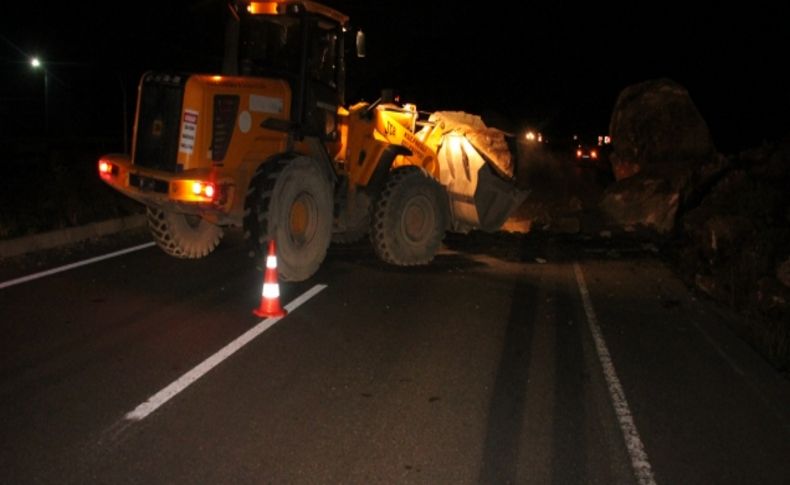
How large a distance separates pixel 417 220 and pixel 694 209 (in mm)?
Answer: 5995

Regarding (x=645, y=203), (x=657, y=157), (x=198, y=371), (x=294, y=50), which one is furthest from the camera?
(x=657, y=157)

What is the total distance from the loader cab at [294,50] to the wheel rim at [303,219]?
32.8 inches

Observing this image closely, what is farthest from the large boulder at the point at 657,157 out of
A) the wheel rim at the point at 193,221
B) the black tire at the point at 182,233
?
the wheel rim at the point at 193,221

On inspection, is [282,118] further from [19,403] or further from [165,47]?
[165,47]

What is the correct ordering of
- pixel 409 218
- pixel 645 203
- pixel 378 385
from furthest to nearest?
1. pixel 645 203
2. pixel 409 218
3. pixel 378 385

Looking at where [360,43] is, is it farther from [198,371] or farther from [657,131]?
[657,131]

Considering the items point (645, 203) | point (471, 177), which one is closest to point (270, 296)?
point (471, 177)

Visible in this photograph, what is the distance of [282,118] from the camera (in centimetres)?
967

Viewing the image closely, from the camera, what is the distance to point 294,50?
32.4ft

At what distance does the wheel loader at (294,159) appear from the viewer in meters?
8.88

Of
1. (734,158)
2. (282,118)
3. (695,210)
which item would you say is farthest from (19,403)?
(734,158)

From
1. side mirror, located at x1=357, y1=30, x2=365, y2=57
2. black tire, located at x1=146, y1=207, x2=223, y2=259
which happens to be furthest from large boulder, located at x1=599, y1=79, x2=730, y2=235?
black tire, located at x1=146, y1=207, x2=223, y2=259

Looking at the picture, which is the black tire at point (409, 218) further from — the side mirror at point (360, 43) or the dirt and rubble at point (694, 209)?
the dirt and rubble at point (694, 209)

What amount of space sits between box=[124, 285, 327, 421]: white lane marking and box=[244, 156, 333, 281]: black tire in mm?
830
